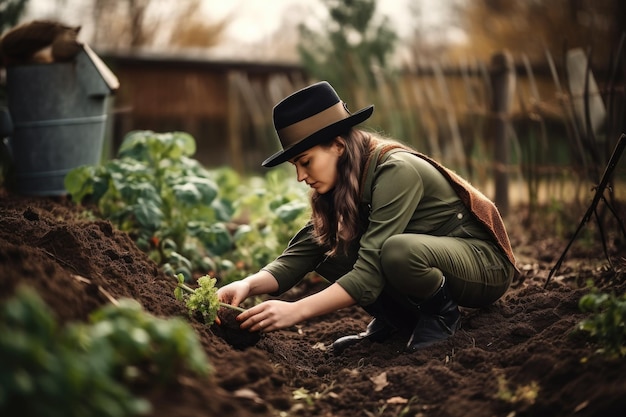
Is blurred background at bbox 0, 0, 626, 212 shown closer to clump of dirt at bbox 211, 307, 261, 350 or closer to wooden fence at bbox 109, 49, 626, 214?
wooden fence at bbox 109, 49, 626, 214

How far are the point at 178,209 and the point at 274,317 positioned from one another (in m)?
1.84

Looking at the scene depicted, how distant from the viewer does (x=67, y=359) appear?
1.45m

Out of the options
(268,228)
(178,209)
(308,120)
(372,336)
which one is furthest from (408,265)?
(178,209)

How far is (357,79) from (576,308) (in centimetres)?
531

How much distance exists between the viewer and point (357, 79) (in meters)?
8.01

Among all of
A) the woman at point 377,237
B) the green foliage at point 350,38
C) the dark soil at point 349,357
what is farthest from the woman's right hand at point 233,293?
the green foliage at point 350,38

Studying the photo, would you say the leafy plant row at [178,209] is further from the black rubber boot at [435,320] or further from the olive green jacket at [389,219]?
the black rubber boot at [435,320]

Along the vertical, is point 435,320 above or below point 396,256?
below

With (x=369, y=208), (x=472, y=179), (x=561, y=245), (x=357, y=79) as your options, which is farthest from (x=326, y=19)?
(x=369, y=208)

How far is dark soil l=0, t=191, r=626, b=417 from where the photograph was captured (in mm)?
2082

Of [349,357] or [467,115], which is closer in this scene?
[349,357]

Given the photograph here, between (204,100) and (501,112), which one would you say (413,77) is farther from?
(204,100)

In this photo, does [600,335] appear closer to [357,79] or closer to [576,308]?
[576,308]

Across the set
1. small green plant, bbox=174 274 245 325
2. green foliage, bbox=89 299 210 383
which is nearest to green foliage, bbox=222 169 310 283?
small green plant, bbox=174 274 245 325
